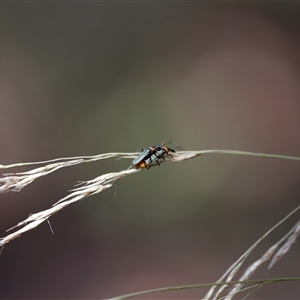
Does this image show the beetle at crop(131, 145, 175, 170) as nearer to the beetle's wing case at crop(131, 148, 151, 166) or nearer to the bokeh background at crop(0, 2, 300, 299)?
the beetle's wing case at crop(131, 148, 151, 166)

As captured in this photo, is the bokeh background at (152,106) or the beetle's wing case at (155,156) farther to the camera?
the bokeh background at (152,106)

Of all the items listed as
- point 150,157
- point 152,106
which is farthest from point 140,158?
point 152,106

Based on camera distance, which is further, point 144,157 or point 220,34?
point 220,34

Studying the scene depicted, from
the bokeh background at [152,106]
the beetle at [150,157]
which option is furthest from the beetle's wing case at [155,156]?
the bokeh background at [152,106]

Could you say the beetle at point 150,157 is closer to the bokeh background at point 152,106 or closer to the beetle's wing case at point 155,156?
the beetle's wing case at point 155,156

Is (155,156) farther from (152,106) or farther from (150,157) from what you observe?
(152,106)

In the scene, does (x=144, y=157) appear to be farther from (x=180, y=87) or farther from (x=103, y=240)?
(x=180, y=87)

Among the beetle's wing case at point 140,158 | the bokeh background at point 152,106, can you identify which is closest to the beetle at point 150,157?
the beetle's wing case at point 140,158

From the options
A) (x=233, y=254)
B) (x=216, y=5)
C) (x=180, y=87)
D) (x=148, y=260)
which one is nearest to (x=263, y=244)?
(x=233, y=254)
